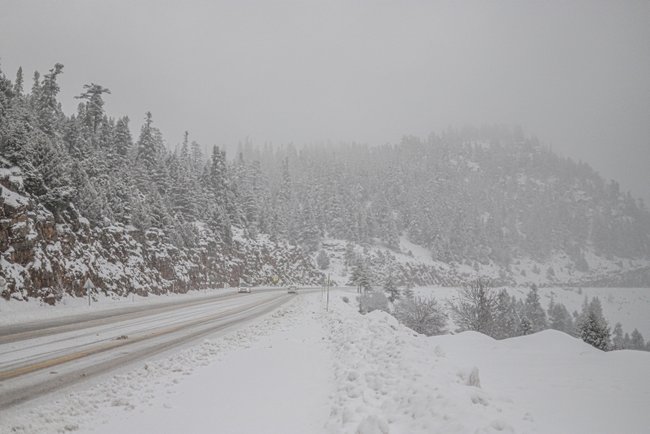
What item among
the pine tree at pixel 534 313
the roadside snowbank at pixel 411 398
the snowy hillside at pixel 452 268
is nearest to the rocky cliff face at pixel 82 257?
the roadside snowbank at pixel 411 398

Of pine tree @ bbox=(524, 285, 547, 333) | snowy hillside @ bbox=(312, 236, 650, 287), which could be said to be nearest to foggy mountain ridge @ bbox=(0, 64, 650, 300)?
snowy hillside @ bbox=(312, 236, 650, 287)

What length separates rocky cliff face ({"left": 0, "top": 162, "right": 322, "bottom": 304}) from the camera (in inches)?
730

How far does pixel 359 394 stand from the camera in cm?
696

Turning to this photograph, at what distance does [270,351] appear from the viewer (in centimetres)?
1211

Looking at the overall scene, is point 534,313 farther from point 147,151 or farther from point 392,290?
point 147,151

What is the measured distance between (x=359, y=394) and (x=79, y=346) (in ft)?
30.1

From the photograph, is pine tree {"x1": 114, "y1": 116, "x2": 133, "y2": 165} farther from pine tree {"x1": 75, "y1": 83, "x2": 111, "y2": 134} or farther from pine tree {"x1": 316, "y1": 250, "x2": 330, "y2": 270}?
pine tree {"x1": 316, "y1": 250, "x2": 330, "y2": 270}

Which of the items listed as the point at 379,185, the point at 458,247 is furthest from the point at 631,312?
the point at 379,185

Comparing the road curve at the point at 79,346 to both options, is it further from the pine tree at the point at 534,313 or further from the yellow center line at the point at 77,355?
the pine tree at the point at 534,313

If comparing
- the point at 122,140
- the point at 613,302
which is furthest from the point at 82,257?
the point at 613,302

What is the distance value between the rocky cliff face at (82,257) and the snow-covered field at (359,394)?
14.7 meters

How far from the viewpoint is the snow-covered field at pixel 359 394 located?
17.0ft

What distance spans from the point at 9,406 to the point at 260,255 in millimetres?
61598

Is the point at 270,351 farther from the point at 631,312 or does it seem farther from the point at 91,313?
the point at 631,312
